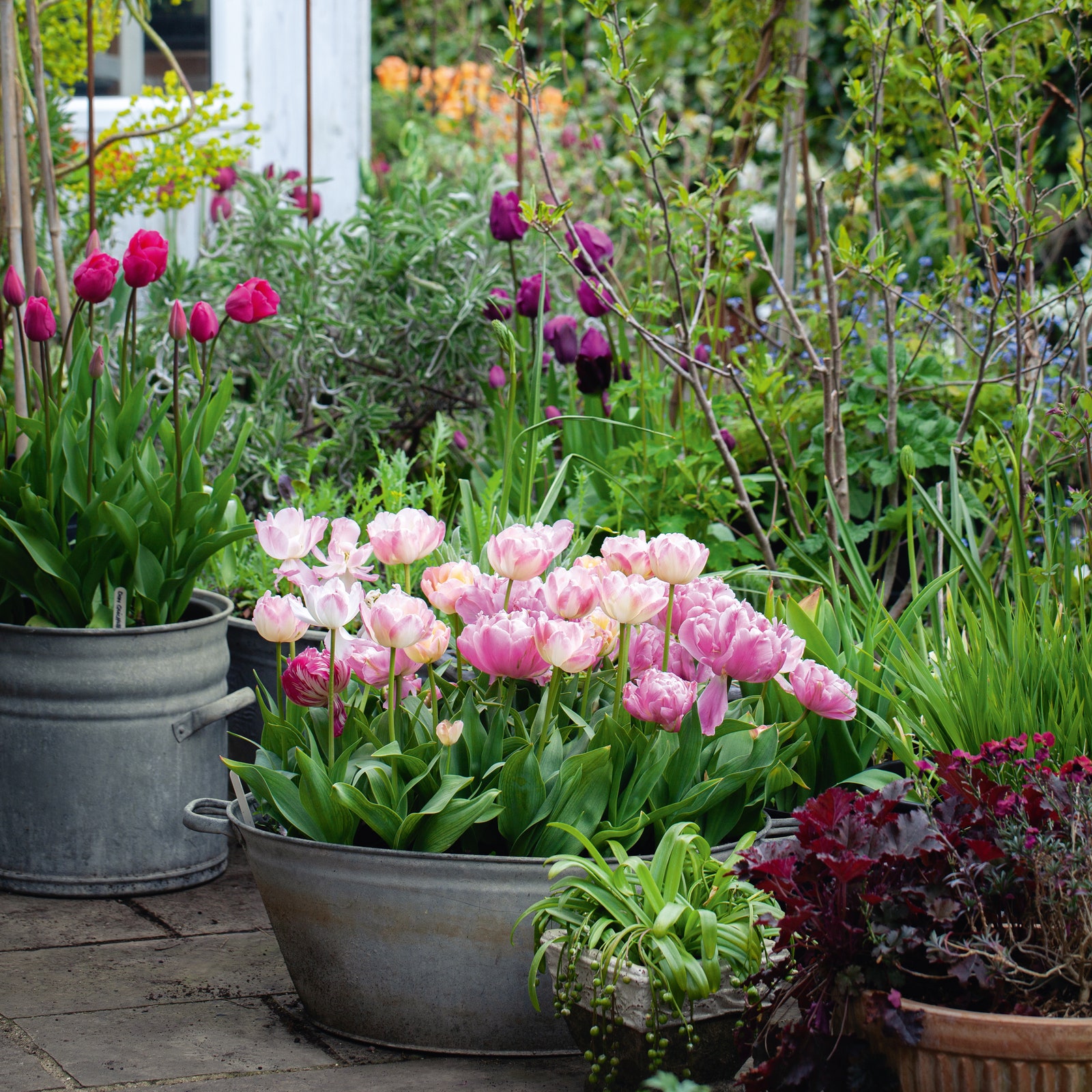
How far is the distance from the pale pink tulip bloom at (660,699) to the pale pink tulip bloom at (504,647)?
4.8 inches

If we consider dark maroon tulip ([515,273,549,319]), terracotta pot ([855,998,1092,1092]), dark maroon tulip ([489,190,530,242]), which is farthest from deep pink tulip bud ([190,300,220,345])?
terracotta pot ([855,998,1092,1092])

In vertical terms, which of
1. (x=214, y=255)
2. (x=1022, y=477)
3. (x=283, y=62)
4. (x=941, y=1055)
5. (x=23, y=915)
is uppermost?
(x=283, y=62)

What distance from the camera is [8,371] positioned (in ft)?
12.5

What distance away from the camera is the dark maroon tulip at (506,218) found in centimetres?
323

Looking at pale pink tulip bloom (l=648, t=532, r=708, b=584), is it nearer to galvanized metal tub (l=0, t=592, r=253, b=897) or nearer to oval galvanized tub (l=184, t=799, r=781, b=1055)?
oval galvanized tub (l=184, t=799, r=781, b=1055)

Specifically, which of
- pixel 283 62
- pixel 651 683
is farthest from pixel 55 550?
pixel 283 62

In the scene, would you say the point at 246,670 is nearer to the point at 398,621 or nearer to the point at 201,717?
the point at 201,717

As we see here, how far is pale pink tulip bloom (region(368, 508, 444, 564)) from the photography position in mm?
1869

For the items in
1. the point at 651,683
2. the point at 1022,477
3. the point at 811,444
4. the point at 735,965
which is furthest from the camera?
the point at 811,444

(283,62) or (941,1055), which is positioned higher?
(283,62)

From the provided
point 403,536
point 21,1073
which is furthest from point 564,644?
point 21,1073

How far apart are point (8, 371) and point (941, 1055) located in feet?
10.3

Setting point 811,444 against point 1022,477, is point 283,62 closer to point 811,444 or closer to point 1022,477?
point 811,444

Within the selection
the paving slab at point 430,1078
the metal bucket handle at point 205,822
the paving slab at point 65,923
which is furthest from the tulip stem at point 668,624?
the paving slab at point 65,923
